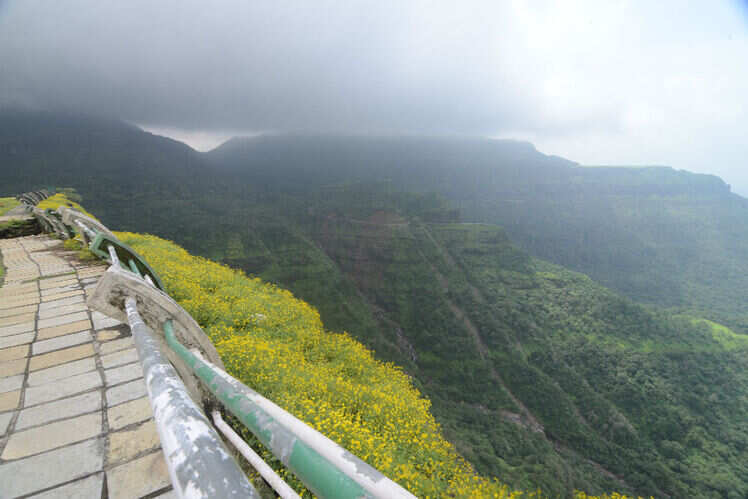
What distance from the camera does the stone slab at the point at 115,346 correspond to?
320 cm

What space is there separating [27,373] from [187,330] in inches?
73.9

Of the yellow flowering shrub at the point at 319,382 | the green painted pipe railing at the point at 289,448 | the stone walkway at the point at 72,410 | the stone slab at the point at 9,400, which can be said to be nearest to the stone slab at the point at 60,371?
the stone walkway at the point at 72,410

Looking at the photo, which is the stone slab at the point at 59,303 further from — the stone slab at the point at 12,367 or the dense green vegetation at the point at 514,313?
the dense green vegetation at the point at 514,313

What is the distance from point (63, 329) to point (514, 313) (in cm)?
8758

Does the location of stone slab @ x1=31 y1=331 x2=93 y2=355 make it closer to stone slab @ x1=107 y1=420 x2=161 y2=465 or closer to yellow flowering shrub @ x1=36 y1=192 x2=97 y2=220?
stone slab @ x1=107 y1=420 x2=161 y2=465

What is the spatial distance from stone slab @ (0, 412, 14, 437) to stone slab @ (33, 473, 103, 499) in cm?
90

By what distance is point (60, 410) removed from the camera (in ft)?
7.87

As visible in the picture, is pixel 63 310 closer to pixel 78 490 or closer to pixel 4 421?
pixel 4 421

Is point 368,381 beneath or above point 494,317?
above

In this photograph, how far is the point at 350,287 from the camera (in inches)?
3578

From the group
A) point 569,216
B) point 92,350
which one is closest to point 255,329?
point 92,350

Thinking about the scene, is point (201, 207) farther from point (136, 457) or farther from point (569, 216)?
point (569, 216)

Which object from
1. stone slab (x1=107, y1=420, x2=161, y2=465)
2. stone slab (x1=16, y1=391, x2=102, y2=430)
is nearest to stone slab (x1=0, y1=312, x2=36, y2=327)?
stone slab (x1=16, y1=391, x2=102, y2=430)

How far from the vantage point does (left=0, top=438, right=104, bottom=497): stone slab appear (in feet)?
5.91
